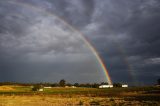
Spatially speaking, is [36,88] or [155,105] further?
[36,88]

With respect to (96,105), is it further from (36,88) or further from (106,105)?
(36,88)

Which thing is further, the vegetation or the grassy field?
the vegetation

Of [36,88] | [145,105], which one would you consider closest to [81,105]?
[145,105]

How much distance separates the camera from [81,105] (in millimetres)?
44594

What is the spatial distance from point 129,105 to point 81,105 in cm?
764

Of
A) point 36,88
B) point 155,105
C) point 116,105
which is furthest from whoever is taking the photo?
point 36,88

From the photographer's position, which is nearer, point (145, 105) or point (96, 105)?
point (145, 105)

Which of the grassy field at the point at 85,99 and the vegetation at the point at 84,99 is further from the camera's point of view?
the vegetation at the point at 84,99

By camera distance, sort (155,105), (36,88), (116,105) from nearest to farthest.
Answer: (155,105) → (116,105) → (36,88)

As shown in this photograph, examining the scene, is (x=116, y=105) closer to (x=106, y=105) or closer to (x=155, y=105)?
(x=106, y=105)

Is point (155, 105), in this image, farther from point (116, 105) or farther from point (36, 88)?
point (36, 88)

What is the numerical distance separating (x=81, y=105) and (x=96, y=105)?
2.42 meters

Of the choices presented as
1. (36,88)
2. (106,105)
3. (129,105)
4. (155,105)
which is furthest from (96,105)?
(36,88)

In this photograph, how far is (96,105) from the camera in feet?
145
